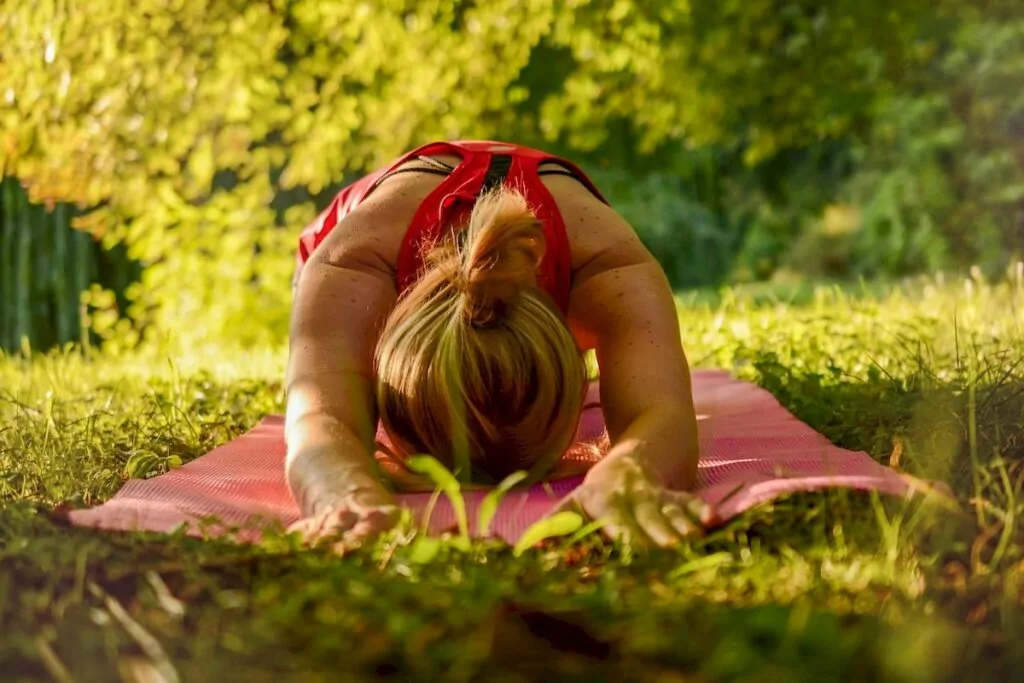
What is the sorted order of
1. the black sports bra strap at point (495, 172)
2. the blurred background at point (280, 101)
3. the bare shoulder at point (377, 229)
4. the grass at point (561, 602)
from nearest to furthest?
the grass at point (561, 602) < the bare shoulder at point (377, 229) < the black sports bra strap at point (495, 172) < the blurred background at point (280, 101)

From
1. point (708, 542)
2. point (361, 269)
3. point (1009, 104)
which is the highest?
point (1009, 104)

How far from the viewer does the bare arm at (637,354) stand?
2.00 meters

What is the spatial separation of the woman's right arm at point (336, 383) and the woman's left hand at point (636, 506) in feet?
1.07

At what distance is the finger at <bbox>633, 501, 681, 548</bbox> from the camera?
5.19 ft

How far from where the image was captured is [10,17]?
4059 millimetres

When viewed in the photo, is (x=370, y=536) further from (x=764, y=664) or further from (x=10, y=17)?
(x=10, y=17)

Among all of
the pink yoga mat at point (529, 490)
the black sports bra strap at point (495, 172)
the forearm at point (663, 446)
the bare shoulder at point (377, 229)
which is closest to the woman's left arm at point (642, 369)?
the forearm at point (663, 446)

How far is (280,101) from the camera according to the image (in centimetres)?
730

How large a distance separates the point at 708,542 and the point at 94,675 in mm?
856

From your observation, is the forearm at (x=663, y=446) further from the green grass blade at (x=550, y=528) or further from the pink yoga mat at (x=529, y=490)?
the green grass blade at (x=550, y=528)

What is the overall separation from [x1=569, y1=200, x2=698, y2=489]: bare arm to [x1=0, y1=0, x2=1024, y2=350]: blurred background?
8.24 feet

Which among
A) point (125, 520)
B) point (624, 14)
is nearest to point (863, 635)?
point (125, 520)

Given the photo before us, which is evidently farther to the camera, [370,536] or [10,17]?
[10,17]

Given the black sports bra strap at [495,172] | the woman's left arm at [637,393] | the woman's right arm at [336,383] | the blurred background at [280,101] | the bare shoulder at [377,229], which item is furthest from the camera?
the blurred background at [280,101]
